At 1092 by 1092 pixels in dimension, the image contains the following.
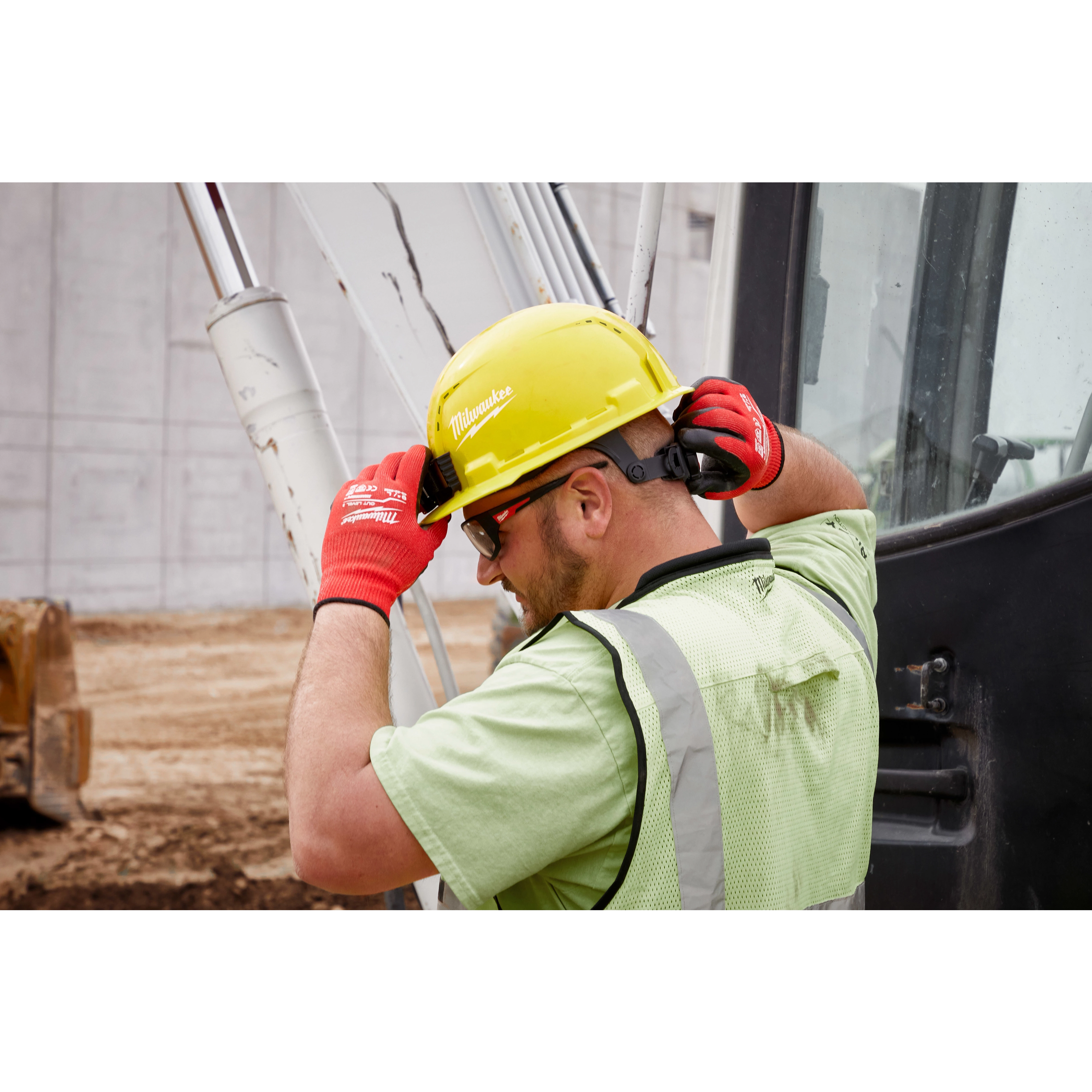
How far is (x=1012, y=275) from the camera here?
215cm

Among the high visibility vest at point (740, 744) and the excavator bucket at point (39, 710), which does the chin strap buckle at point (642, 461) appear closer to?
the high visibility vest at point (740, 744)

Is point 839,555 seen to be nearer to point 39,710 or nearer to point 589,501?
point 589,501

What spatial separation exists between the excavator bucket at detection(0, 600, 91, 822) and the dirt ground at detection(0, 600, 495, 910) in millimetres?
305

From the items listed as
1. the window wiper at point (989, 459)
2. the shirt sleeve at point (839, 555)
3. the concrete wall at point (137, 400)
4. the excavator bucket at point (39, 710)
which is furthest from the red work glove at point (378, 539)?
the concrete wall at point (137, 400)

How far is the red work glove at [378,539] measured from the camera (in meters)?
1.45

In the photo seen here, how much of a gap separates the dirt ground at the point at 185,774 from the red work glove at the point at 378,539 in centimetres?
158

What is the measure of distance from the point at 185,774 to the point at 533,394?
6644 millimetres

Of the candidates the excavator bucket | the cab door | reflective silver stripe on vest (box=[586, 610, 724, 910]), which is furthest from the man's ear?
the excavator bucket

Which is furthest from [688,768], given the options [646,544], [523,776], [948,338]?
[948,338]

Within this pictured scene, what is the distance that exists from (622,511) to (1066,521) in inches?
40.2

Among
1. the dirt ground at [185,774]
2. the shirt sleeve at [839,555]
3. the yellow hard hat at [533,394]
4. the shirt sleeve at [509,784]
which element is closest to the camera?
the shirt sleeve at [509,784]

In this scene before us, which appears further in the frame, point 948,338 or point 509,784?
point 948,338

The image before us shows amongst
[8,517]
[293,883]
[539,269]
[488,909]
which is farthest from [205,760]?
[488,909]

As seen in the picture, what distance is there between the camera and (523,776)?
112 centimetres
